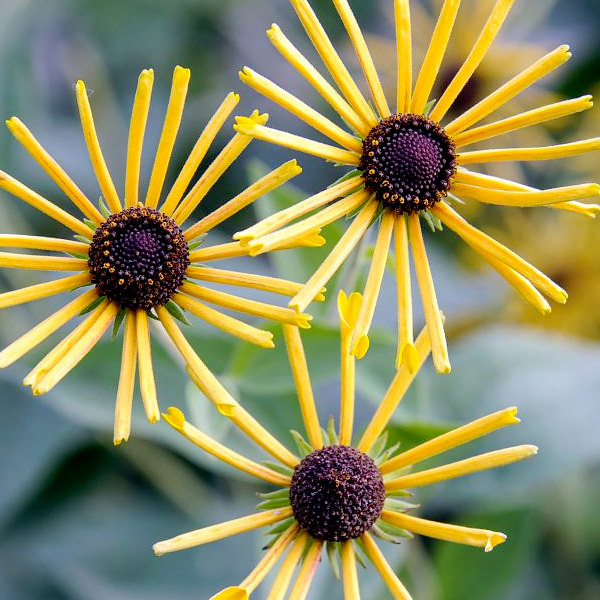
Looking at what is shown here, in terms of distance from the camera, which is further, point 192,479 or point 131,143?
point 192,479

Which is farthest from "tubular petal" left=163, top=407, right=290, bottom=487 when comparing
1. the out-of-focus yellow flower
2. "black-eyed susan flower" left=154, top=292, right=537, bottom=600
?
the out-of-focus yellow flower

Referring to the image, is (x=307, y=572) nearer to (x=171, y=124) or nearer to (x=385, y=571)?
(x=385, y=571)

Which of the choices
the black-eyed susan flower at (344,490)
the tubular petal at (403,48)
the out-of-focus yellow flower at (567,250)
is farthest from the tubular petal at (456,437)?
the out-of-focus yellow flower at (567,250)

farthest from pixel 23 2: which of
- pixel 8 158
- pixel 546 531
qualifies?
pixel 546 531

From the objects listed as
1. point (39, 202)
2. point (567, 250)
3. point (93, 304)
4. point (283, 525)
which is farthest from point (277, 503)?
point (567, 250)

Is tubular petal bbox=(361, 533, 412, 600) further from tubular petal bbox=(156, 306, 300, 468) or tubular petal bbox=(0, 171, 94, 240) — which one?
tubular petal bbox=(0, 171, 94, 240)

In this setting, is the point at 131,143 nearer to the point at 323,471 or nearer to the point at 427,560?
the point at 323,471

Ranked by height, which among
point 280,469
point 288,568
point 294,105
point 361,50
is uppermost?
point 361,50
